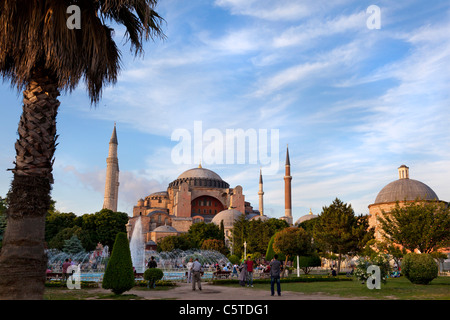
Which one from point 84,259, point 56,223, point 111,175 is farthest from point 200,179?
point 84,259

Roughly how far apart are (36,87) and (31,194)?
5.72 feet

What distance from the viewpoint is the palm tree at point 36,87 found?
5492 mm

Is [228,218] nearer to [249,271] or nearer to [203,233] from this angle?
[203,233]

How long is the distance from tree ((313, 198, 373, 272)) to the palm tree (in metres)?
22.6

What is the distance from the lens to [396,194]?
4125 centimetres

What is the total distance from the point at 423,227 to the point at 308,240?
6001mm

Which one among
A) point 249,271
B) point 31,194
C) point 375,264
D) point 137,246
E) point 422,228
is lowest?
point 137,246

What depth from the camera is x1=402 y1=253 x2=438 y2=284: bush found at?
1402 centimetres

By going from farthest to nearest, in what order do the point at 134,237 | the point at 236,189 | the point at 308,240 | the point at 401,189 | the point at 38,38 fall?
the point at 236,189
the point at 134,237
the point at 401,189
the point at 308,240
the point at 38,38

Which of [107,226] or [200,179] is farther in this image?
[200,179]

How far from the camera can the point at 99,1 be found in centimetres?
650
